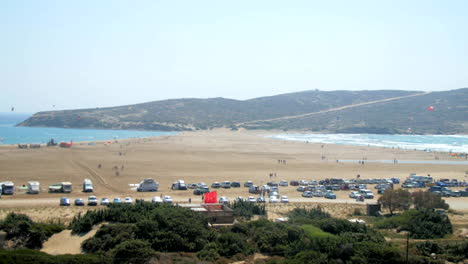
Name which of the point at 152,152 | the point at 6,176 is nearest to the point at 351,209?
the point at 6,176

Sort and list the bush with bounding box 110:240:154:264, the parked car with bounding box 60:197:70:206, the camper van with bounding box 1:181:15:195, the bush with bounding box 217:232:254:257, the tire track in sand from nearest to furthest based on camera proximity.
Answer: the bush with bounding box 110:240:154:264, the bush with bounding box 217:232:254:257, the parked car with bounding box 60:197:70:206, the camper van with bounding box 1:181:15:195, the tire track in sand

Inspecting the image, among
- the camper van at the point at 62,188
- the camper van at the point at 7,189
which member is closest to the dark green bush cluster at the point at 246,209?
the camper van at the point at 62,188

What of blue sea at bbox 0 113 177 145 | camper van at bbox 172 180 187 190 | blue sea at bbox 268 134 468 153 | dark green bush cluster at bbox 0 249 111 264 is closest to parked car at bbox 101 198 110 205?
camper van at bbox 172 180 187 190

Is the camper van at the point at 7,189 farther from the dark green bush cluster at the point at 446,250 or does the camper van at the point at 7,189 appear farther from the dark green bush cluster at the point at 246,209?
the dark green bush cluster at the point at 446,250

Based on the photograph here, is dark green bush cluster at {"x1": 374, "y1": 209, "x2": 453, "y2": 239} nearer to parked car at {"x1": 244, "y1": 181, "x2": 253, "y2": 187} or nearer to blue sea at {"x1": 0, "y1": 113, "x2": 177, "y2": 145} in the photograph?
parked car at {"x1": 244, "y1": 181, "x2": 253, "y2": 187}

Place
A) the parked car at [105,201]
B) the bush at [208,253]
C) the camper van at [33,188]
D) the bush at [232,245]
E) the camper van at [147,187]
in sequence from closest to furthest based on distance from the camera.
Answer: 1. the bush at [208,253]
2. the bush at [232,245]
3. the parked car at [105,201]
4. the camper van at [33,188]
5. the camper van at [147,187]
